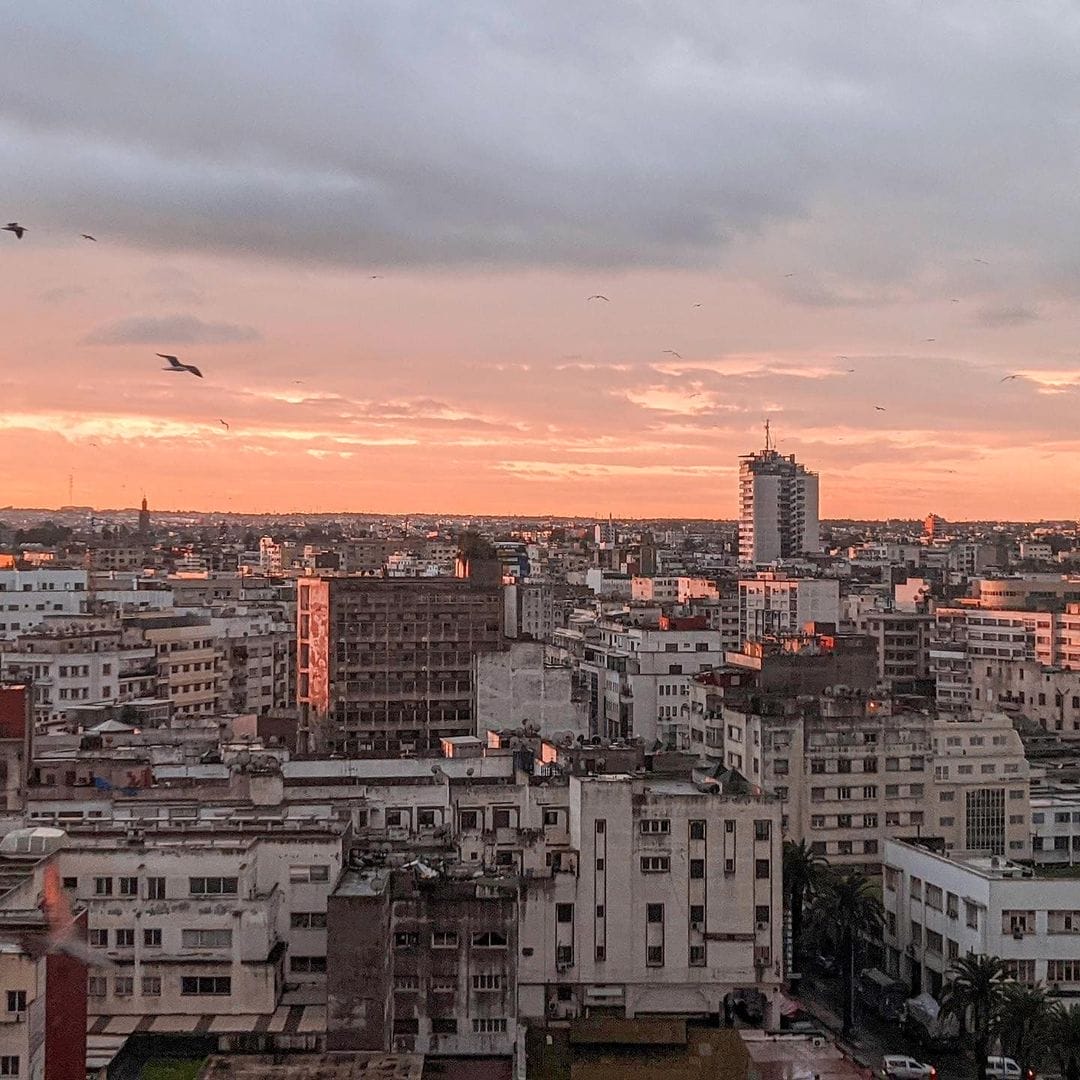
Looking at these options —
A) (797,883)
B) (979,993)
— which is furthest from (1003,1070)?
(797,883)

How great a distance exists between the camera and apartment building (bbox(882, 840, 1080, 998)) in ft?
160

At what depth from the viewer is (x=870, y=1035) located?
49062 mm

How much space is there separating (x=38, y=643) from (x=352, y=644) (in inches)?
593

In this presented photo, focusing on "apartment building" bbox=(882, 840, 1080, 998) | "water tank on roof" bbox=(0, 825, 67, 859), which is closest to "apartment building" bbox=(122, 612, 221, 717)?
"apartment building" bbox=(882, 840, 1080, 998)

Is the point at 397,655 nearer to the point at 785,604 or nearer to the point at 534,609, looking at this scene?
the point at 534,609

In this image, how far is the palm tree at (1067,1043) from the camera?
41031mm

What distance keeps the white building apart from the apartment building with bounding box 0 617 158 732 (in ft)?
42.6

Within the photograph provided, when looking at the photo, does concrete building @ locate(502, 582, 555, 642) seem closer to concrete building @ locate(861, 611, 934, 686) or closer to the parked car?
concrete building @ locate(861, 611, 934, 686)

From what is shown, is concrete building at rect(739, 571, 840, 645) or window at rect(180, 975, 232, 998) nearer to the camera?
window at rect(180, 975, 232, 998)

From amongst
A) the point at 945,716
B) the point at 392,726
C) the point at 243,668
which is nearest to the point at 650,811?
the point at 945,716

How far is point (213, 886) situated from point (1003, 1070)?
65.6ft

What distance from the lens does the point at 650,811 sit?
46.8m

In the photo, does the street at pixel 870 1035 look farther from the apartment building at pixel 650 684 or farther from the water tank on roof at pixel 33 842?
the apartment building at pixel 650 684

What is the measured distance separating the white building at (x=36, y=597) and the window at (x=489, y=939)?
64.1 metres
